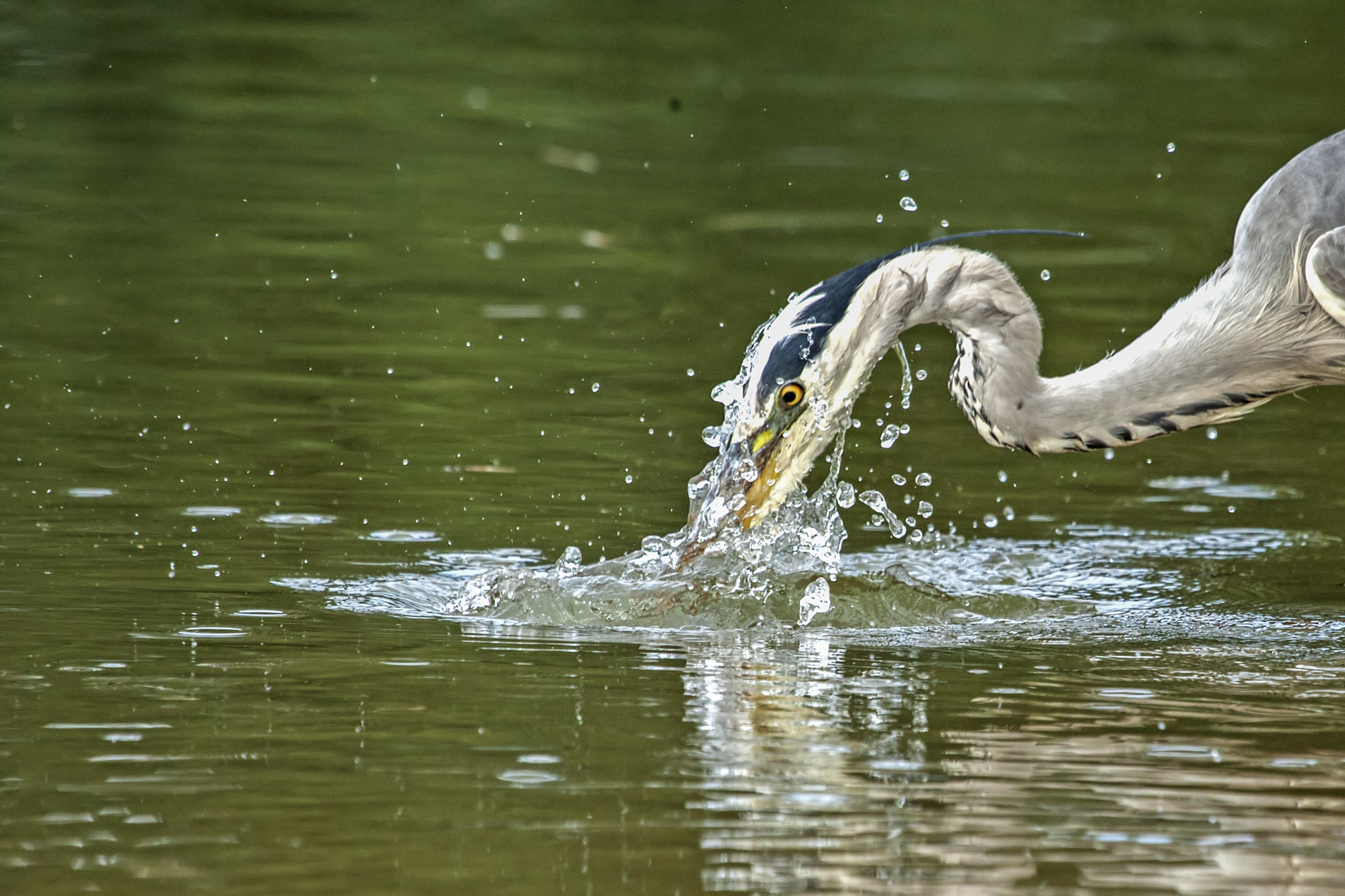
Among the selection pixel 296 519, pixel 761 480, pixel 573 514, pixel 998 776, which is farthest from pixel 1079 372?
pixel 296 519

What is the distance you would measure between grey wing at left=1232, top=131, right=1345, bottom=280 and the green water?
1.13 meters

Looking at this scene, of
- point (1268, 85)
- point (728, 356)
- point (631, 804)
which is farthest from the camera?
point (1268, 85)

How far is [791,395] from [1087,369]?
933mm

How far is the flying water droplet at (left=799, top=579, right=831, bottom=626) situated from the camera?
6.73 meters

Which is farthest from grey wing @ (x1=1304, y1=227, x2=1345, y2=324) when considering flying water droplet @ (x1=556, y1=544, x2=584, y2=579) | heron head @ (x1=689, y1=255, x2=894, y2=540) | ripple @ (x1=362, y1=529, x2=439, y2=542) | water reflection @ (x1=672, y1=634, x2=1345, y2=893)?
ripple @ (x1=362, y1=529, x2=439, y2=542)

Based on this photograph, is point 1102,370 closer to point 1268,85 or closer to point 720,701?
point 720,701

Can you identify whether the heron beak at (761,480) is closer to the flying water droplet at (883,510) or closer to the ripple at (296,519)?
the flying water droplet at (883,510)

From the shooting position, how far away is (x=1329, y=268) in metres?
6.59

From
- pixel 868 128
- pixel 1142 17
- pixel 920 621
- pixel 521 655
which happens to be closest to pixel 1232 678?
pixel 920 621

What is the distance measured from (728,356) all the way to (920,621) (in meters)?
3.70

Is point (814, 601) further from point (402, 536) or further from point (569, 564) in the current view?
point (402, 536)

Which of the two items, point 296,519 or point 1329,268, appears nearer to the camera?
point 1329,268

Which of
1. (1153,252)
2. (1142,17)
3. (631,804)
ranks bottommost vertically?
(631,804)

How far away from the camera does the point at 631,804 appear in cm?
477
